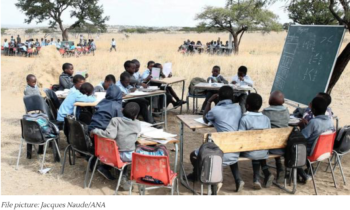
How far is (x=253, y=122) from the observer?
4492 mm

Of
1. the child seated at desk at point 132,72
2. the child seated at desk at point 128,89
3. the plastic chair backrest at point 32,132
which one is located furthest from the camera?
the child seated at desk at point 132,72

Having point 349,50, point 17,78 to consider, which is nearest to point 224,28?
point 17,78

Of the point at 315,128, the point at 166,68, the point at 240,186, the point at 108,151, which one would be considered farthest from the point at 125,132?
the point at 166,68

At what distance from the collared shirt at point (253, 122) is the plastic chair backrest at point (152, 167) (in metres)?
1.32

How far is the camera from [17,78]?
507 inches

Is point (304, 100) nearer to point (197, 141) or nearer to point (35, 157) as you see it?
point (197, 141)

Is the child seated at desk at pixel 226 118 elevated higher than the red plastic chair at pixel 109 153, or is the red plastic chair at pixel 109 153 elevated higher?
the child seated at desk at pixel 226 118

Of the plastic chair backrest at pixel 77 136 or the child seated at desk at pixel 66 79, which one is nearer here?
the plastic chair backrest at pixel 77 136

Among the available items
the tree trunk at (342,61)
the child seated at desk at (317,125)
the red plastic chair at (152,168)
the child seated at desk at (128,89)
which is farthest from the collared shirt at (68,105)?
the tree trunk at (342,61)

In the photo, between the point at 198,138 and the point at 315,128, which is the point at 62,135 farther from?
the point at 315,128

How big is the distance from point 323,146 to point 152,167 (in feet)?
7.28

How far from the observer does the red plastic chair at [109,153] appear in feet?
13.8

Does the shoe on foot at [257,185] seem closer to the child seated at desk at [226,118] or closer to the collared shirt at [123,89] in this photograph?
the child seated at desk at [226,118]
